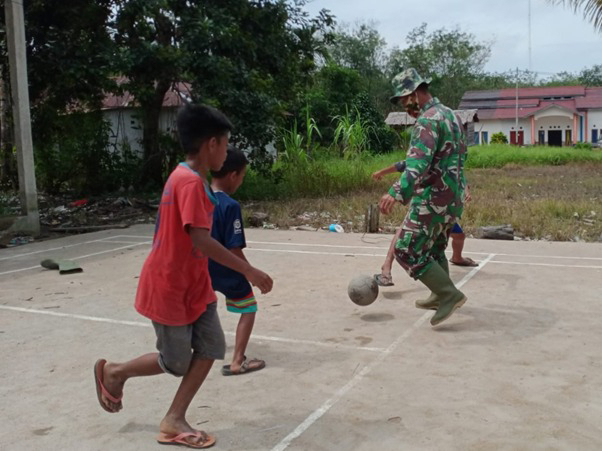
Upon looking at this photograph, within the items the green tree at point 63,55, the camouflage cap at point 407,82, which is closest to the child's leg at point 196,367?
the camouflage cap at point 407,82

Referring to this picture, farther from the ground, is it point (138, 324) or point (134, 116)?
point (134, 116)

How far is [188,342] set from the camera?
3.07 metres

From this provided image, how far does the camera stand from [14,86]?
1068cm

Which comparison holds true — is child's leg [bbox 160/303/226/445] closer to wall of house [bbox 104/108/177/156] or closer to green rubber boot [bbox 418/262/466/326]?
green rubber boot [bbox 418/262/466/326]

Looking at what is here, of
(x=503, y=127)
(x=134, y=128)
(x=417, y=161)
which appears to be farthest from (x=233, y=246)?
(x=503, y=127)

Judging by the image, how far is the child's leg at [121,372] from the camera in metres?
3.19

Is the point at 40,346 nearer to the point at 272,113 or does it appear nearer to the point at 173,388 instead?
the point at 173,388

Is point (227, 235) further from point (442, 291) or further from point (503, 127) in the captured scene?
point (503, 127)

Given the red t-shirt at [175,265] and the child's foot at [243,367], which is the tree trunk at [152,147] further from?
the red t-shirt at [175,265]

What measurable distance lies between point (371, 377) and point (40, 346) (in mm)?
2553

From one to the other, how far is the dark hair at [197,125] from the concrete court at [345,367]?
4.78ft

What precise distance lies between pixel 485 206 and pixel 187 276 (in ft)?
32.0

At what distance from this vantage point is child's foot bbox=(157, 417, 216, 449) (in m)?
A: 3.14

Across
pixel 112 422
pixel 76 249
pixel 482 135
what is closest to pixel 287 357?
pixel 112 422
